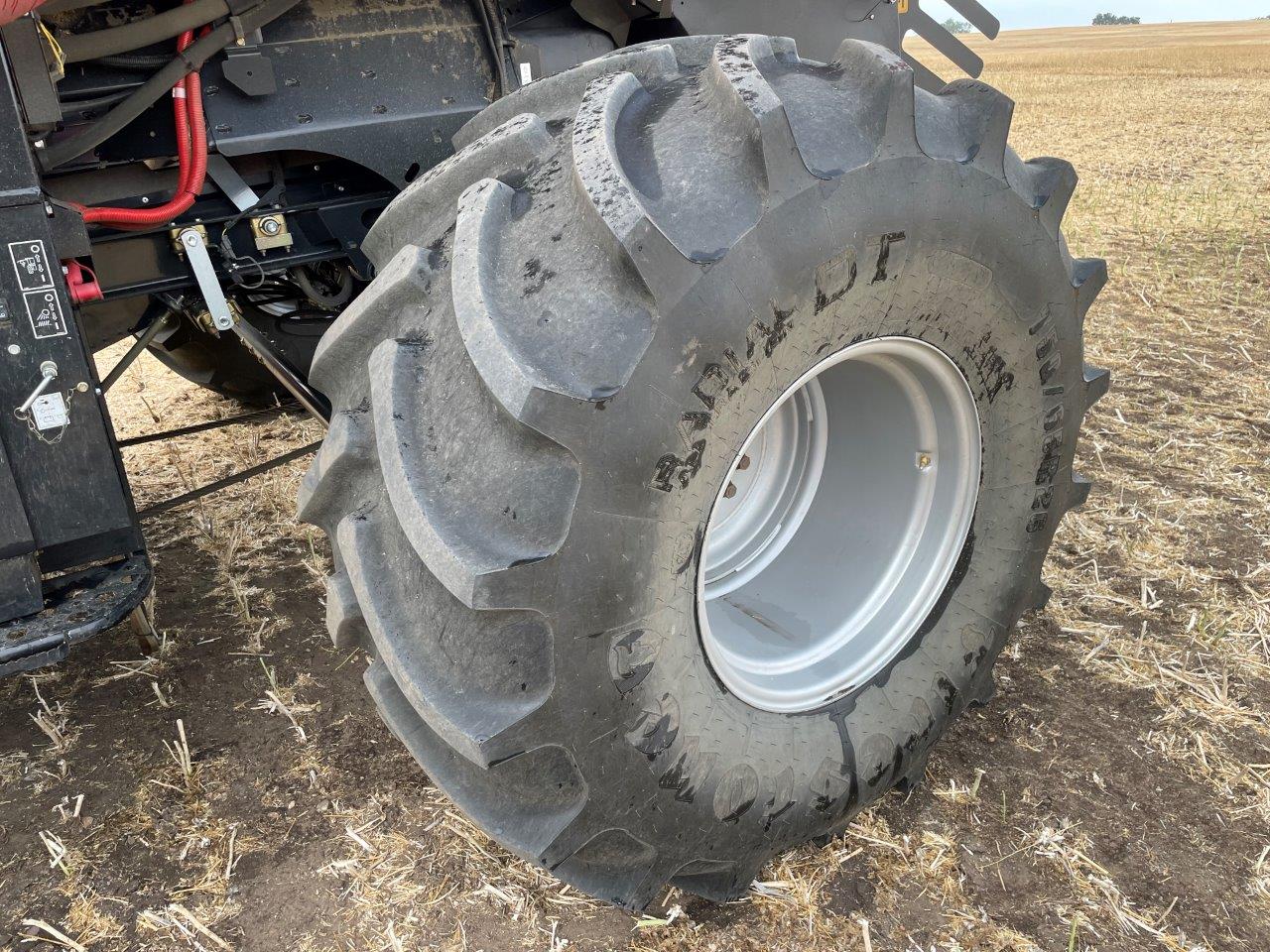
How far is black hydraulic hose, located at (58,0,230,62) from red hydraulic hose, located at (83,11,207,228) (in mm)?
34

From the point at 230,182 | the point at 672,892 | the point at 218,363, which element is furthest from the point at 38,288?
the point at 218,363

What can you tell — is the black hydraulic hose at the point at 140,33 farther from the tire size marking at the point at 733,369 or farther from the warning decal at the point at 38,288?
the tire size marking at the point at 733,369

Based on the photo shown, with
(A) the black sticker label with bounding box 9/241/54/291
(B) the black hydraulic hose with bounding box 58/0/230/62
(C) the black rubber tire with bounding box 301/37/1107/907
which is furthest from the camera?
(B) the black hydraulic hose with bounding box 58/0/230/62

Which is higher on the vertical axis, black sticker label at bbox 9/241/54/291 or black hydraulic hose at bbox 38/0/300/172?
black hydraulic hose at bbox 38/0/300/172

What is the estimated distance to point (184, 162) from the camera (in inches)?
77.3

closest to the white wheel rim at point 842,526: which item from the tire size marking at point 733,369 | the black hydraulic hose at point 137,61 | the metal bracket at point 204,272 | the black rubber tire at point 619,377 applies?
the black rubber tire at point 619,377

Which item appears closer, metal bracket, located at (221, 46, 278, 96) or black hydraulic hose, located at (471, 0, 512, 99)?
metal bracket, located at (221, 46, 278, 96)

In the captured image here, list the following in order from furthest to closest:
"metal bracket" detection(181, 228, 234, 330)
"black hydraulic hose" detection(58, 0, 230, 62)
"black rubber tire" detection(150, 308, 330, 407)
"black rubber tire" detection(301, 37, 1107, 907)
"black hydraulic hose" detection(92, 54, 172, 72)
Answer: "black rubber tire" detection(150, 308, 330, 407) < "metal bracket" detection(181, 228, 234, 330) < "black hydraulic hose" detection(92, 54, 172, 72) < "black hydraulic hose" detection(58, 0, 230, 62) < "black rubber tire" detection(301, 37, 1107, 907)

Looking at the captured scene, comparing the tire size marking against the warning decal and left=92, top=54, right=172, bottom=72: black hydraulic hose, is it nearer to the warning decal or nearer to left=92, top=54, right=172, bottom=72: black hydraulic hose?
the warning decal

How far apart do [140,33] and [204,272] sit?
44 centimetres

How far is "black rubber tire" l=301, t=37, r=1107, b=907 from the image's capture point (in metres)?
1.45

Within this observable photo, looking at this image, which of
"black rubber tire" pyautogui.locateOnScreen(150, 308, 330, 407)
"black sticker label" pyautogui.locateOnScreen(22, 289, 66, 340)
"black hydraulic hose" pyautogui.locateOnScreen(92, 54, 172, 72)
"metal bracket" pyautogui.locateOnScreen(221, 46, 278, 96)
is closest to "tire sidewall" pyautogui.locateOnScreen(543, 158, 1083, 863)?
"black sticker label" pyautogui.locateOnScreen(22, 289, 66, 340)

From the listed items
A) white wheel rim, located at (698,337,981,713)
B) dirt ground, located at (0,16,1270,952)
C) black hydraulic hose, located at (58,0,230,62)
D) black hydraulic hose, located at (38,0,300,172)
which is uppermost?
black hydraulic hose, located at (58,0,230,62)

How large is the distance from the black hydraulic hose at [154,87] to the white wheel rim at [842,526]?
1196mm
